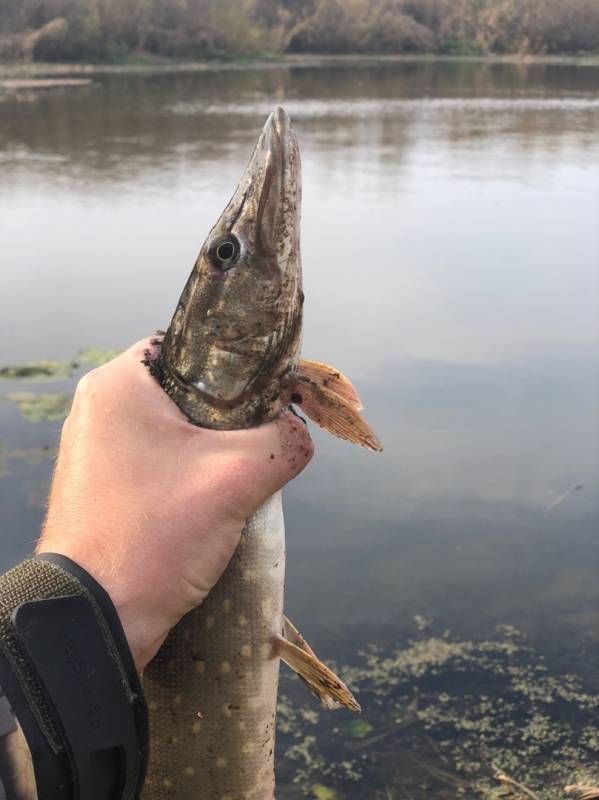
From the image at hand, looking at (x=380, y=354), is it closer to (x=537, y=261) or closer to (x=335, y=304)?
(x=335, y=304)

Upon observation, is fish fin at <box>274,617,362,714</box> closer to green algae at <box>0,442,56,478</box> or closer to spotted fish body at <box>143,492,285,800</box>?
spotted fish body at <box>143,492,285,800</box>

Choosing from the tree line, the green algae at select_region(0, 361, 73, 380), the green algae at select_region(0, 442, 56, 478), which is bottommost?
the green algae at select_region(0, 442, 56, 478)

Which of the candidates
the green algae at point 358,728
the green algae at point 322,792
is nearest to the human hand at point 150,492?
the green algae at point 322,792

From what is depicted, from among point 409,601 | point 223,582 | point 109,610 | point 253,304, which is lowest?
point 409,601

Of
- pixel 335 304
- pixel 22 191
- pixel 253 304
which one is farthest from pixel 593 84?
pixel 253 304

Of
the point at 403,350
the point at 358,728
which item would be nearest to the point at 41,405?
the point at 403,350

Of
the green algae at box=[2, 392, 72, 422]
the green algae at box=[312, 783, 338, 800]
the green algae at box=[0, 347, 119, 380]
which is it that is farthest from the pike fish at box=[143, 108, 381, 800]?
the green algae at box=[0, 347, 119, 380]
